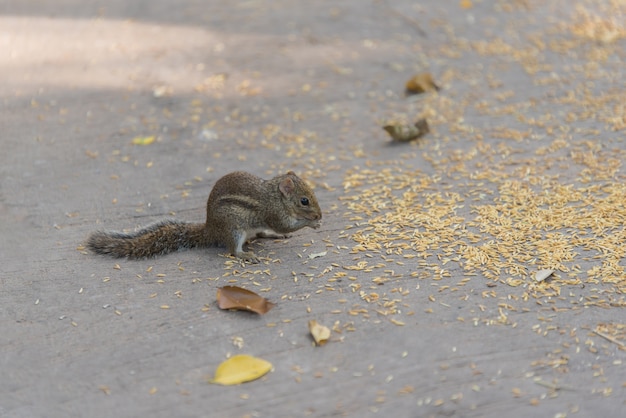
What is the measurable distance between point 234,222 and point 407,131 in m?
1.93

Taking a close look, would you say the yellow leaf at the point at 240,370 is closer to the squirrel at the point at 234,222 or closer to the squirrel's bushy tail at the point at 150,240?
the squirrel at the point at 234,222

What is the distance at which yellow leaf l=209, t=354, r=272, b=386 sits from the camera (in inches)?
124

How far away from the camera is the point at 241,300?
11.9 ft

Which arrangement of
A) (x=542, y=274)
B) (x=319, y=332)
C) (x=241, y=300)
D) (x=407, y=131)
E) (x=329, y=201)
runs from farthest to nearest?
(x=407, y=131), (x=329, y=201), (x=542, y=274), (x=241, y=300), (x=319, y=332)

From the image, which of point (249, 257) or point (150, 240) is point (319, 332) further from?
point (150, 240)

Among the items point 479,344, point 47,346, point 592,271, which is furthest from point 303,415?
point 592,271

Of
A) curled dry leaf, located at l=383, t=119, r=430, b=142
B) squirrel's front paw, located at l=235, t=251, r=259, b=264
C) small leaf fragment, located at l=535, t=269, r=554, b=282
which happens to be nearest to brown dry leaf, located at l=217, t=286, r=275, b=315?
squirrel's front paw, located at l=235, t=251, r=259, b=264

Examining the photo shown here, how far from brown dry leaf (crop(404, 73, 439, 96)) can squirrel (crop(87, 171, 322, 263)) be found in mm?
2475

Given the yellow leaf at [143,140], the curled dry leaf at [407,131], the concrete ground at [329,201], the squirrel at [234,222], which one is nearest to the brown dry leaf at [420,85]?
the concrete ground at [329,201]

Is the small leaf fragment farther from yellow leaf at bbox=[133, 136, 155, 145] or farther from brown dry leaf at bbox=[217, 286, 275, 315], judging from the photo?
yellow leaf at bbox=[133, 136, 155, 145]

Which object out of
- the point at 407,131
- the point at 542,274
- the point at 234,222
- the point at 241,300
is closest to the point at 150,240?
the point at 234,222

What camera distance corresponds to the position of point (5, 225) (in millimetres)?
4559

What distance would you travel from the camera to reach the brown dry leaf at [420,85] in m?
6.36

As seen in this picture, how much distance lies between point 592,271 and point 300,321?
5.02ft
